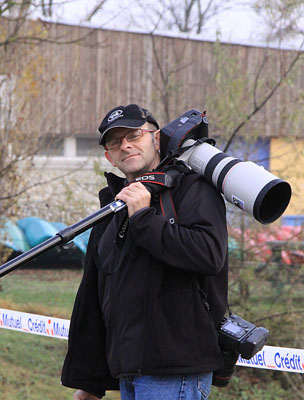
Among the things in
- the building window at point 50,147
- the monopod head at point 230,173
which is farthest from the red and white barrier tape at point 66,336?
the building window at point 50,147

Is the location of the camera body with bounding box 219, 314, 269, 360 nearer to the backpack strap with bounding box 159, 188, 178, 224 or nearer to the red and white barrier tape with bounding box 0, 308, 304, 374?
the backpack strap with bounding box 159, 188, 178, 224

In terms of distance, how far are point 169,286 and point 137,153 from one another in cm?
58

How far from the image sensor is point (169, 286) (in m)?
2.14

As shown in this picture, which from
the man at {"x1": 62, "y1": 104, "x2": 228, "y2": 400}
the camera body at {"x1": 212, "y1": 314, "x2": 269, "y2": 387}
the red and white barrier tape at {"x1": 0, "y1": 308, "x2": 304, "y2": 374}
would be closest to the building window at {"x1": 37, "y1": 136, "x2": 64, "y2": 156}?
the red and white barrier tape at {"x1": 0, "y1": 308, "x2": 304, "y2": 374}

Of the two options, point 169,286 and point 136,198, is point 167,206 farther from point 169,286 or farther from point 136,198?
point 169,286

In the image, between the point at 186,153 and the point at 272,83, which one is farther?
the point at 272,83

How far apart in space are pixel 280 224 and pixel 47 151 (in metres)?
3.27

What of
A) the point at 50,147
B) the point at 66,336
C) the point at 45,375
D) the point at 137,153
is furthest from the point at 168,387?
the point at 50,147

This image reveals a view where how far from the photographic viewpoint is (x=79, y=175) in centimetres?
862

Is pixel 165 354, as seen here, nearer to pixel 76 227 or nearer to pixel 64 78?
pixel 76 227

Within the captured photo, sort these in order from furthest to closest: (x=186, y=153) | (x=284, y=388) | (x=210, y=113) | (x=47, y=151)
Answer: (x=47, y=151)
(x=210, y=113)
(x=284, y=388)
(x=186, y=153)

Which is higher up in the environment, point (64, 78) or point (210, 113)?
point (64, 78)

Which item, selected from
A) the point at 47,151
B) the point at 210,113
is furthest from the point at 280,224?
the point at 47,151

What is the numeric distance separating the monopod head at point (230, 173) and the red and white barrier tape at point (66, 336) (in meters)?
1.52
